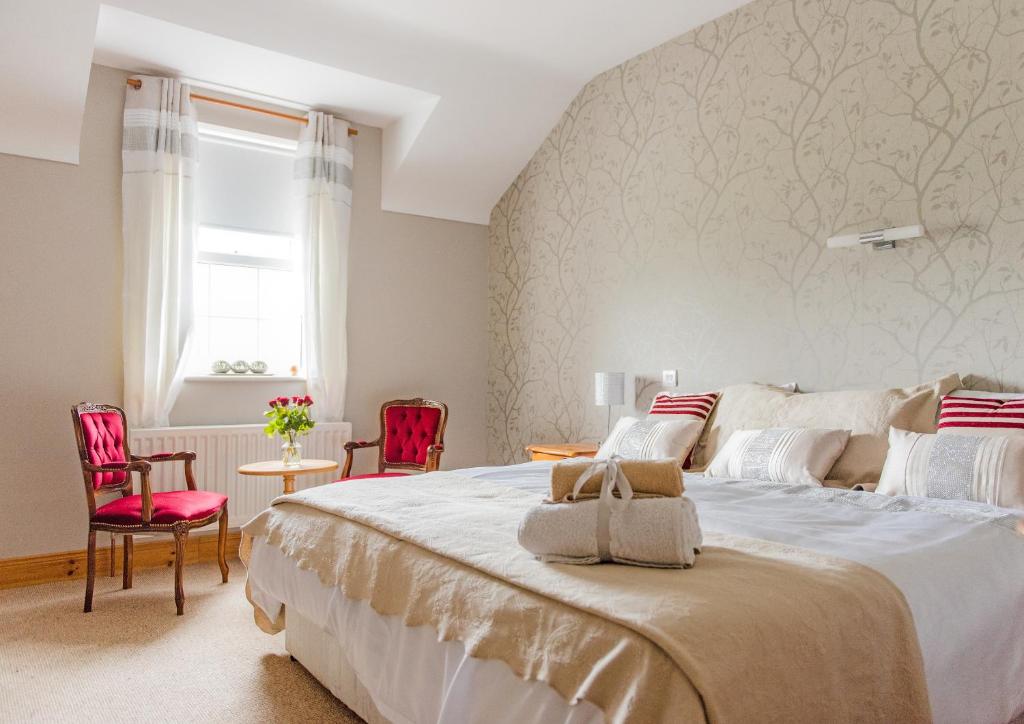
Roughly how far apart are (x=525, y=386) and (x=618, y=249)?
1.30 metres

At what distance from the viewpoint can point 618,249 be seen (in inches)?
178

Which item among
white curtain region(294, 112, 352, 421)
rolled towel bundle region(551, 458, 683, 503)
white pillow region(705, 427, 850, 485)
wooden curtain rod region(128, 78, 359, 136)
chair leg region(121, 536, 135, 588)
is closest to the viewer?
rolled towel bundle region(551, 458, 683, 503)

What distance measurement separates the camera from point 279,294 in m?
4.86

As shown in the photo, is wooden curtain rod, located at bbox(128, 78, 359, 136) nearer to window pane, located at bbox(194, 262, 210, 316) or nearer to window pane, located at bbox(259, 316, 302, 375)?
window pane, located at bbox(194, 262, 210, 316)

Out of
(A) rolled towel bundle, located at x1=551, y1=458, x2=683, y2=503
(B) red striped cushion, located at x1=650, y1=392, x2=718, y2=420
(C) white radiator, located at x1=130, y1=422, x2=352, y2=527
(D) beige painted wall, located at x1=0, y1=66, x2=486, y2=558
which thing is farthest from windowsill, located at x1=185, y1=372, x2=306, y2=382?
(A) rolled towel bundle, located at x1=551, y1=458, x2=683, y2=503

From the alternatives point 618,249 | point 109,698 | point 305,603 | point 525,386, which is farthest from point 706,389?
point 109,698

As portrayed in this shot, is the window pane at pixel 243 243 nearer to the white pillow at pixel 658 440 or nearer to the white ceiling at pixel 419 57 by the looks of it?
the white ceiling at pixel 419 57

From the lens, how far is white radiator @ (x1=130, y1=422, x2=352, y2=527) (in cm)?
415

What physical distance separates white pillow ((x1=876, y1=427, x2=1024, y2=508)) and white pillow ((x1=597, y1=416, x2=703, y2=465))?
942 millimetres

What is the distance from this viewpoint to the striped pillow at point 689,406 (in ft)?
11.6

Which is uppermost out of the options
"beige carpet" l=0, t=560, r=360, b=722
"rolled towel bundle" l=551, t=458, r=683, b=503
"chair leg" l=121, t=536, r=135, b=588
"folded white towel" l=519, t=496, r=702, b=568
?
"rolled towel bundle" l=551, t=458, r=683, b=503

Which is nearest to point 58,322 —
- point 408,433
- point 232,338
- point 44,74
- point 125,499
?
point 232,338

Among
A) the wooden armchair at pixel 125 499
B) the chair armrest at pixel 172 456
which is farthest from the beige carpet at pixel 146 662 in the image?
the chair armrest at pixel 172 456

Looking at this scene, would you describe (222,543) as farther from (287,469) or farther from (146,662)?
(146,662)
